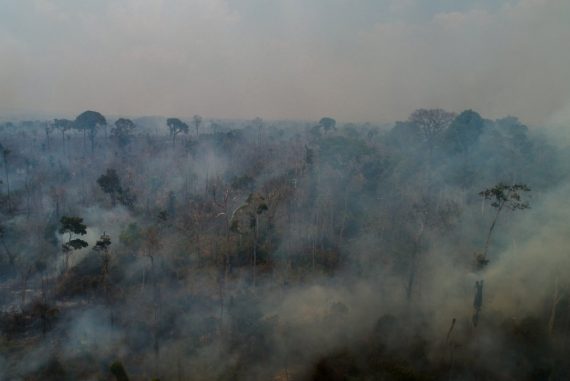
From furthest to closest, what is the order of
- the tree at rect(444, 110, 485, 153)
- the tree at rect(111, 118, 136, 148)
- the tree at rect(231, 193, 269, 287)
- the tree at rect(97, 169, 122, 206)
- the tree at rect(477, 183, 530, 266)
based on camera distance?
the tree at rect(111, 118, 136, 148)
the tree at rect(444, 110, 485, 153)
the tree at rect(97, 169, 122, 206)
the tree at rect(231, 193, 269, 287)
the tree at rect(477, 183, 530, 266)

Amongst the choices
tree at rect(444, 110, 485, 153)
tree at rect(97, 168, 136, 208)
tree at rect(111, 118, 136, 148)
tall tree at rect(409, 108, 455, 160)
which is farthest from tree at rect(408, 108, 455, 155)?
tree at rect(111, 118, 136, 148)

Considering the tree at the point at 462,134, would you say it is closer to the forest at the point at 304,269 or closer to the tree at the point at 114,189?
the forest at the point at 304,269

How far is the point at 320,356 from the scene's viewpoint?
66.8 feet

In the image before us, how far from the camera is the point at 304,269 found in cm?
2825

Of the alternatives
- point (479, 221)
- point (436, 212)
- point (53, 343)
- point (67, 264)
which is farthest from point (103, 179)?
point (479, 221)

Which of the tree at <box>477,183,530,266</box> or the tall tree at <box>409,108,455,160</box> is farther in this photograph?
the tall tree at <box>409,108,455,160</box>

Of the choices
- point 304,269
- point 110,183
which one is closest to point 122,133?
point 110,183

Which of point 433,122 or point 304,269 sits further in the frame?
point 433,122

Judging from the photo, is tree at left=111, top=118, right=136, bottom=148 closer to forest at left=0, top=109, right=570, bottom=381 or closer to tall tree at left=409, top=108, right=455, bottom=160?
forest at left=0, top=109, right=570, bottom=381

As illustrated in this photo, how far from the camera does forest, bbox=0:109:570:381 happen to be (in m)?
20.6

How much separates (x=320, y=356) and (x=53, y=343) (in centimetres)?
1385

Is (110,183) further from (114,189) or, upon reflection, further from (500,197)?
(500,197)

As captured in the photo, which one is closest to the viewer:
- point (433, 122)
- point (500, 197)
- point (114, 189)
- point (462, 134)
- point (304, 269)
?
point (500, 197)

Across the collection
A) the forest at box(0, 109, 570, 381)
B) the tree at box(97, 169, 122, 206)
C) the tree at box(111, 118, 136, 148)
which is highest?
the tree at box(111, 118, 136, 148)
